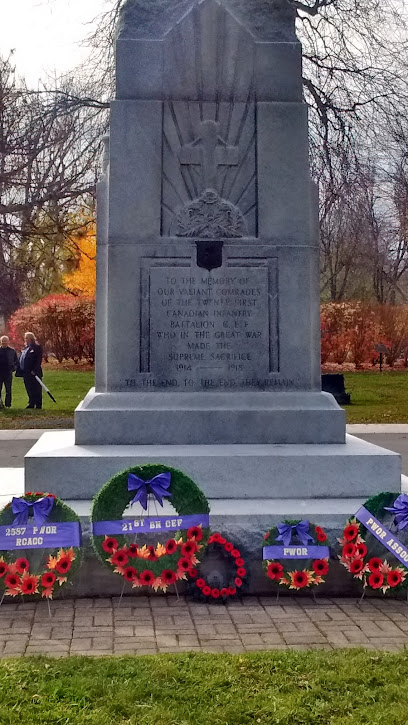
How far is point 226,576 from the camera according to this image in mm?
5434

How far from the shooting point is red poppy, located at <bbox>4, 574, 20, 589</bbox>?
5180 mm

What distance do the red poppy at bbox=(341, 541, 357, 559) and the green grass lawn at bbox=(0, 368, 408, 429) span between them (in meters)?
12.9

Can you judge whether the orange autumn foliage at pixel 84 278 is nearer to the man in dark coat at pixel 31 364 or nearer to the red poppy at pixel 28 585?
the man in dark coat at pixel 31 364

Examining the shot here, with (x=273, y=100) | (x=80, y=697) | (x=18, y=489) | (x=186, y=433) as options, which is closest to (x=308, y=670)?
(x=80, y=697)

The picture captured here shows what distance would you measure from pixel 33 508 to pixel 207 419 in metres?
1.88

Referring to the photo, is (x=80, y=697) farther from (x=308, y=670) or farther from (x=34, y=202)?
(x=34, y=202)

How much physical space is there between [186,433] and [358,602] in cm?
201

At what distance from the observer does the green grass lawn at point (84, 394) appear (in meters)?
19.6

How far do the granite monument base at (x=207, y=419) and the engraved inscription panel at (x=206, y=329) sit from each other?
0.65ft

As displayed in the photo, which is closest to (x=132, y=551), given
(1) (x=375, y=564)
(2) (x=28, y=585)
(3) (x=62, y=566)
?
(3) (x=62, y=566)

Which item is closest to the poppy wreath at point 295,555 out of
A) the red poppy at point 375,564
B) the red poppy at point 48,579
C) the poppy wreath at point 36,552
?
the red poppy at point 375,564

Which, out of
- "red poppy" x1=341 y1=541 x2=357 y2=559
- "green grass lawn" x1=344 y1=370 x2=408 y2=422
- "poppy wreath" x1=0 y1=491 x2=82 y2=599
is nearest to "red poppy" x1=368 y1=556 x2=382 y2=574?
"red poppy" x1=341 y1=541 x2=357 y2=559

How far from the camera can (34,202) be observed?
2078cm

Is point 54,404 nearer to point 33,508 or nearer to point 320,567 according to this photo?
point 33,508
